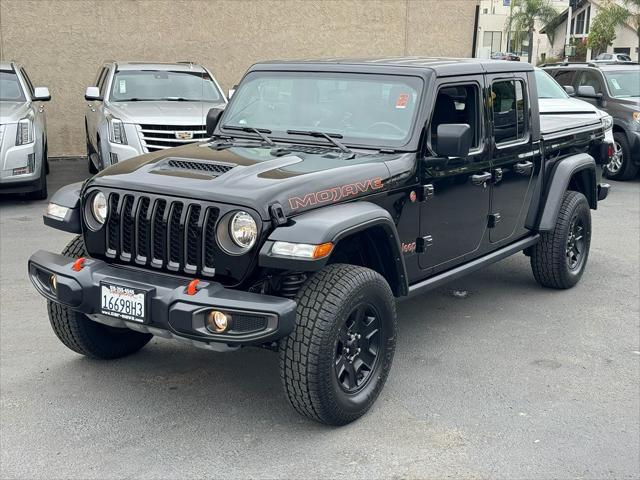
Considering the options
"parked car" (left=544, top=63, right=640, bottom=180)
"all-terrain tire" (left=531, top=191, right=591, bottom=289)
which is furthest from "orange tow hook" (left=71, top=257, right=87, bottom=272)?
"parked car" (left=544, top=63, right=640, bottom=180)

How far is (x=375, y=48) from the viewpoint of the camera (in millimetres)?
16828

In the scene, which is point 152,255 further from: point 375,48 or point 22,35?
point 375,48

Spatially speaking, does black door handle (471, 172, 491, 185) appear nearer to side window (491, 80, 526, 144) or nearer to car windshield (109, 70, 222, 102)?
side window (491, 80, 526, 144)

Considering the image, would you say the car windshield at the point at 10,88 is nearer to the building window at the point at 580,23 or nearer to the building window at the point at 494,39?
the building window at the point at 580,23

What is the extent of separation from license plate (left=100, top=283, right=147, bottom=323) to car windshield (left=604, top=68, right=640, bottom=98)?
11.2 metres

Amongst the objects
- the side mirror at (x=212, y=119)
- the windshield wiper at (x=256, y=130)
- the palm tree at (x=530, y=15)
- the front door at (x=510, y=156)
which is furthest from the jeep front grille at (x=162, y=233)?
the palm tree at (x=530, y=15)

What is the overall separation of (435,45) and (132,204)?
46.3ft

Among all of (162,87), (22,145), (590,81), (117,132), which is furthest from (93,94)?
(590,81)

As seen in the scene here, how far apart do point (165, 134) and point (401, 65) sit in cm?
544

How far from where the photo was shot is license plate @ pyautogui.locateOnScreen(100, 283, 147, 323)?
156 inches

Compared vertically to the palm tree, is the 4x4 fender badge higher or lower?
lower

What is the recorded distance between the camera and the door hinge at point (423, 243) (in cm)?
491

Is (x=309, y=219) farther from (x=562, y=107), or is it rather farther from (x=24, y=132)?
(x=562, y=107)

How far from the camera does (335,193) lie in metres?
4.26
